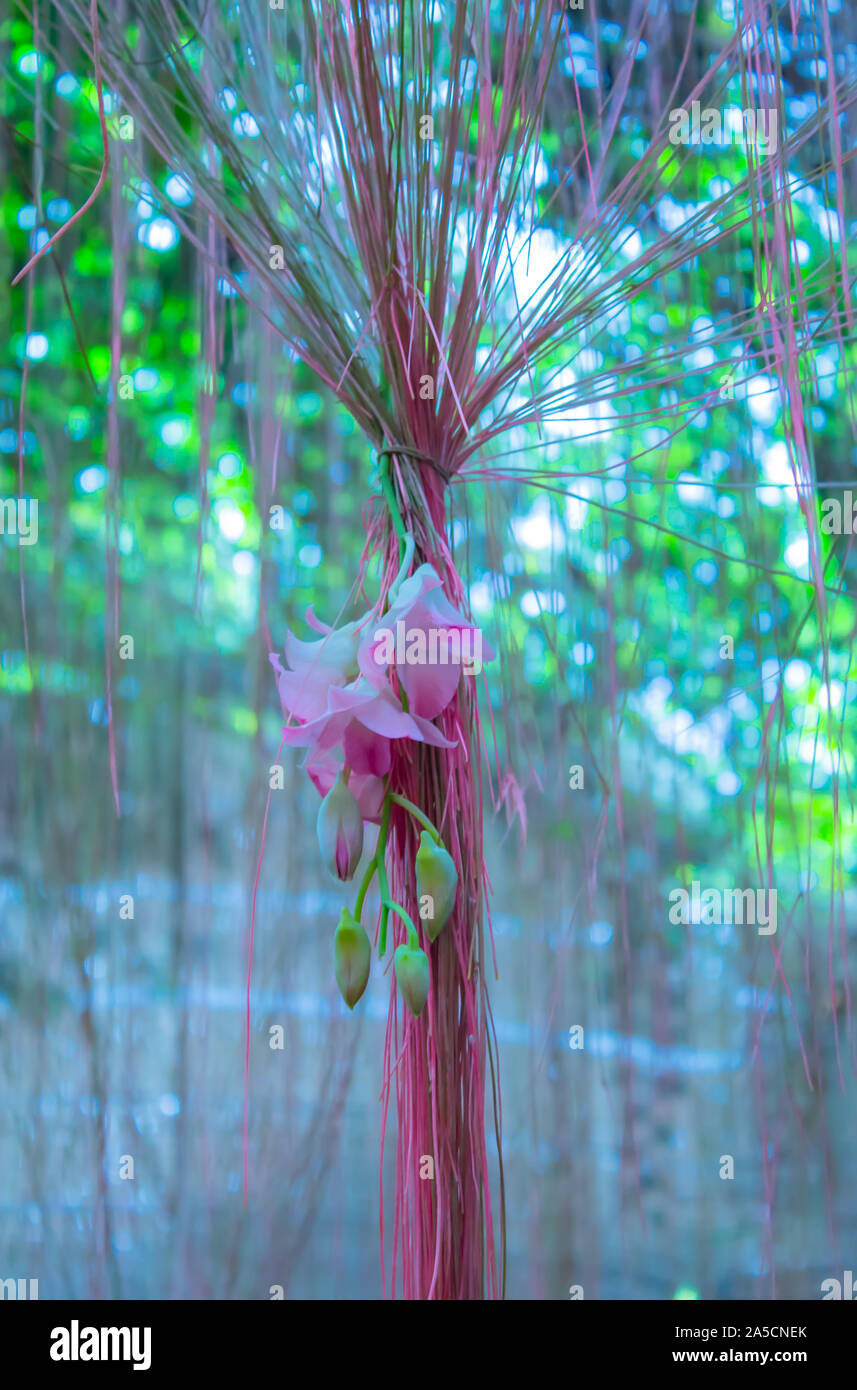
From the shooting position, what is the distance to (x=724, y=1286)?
0.81m

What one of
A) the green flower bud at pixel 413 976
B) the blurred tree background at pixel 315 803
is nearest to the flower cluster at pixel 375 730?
the green flower bud at pixel 413 976

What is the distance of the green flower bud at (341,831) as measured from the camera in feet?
1.07

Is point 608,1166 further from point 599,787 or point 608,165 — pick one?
point 608,165

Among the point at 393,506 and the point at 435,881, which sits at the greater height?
the point at 393,506

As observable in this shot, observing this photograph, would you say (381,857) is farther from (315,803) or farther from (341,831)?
(315,803)

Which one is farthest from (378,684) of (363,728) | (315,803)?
(315,803)

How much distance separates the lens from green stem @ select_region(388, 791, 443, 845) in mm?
326

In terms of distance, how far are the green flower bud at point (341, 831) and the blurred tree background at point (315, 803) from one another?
35 centimetres

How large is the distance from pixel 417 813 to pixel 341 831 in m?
0.02

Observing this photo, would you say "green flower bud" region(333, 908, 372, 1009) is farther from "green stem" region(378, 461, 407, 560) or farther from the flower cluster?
"green stem" region(378, 461, 407, 560)

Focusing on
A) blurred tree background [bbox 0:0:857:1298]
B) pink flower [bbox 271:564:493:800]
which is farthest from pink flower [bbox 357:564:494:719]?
blurred tree background [bbox 0:0:857:1298]

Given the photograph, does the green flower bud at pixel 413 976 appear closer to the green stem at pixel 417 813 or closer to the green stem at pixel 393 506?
the green stem at pixel 417 813

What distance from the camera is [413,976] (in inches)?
12.4
